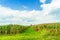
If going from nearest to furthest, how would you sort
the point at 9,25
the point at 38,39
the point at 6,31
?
the point at 38,39, the point at 6,31, the point at 9,25

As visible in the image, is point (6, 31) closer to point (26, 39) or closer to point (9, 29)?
point (9, 29)

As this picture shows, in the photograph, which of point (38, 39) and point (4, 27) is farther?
point (4, 27)

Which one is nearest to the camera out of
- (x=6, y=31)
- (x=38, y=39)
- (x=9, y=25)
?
(x=38, y=39)

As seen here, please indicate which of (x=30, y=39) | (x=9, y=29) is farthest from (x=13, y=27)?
(x=30, y=39)

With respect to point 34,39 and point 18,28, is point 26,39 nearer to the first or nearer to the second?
point 34,39

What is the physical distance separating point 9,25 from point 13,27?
4.08 m

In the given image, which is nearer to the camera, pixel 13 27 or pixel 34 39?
pixel 34 39

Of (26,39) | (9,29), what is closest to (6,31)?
(9,29)

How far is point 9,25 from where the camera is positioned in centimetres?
8925

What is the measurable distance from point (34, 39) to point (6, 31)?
3962 centimetres

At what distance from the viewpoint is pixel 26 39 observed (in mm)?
45844

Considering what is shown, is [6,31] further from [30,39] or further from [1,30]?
[30,39]

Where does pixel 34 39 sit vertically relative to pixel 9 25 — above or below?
below

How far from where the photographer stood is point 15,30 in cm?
8319
